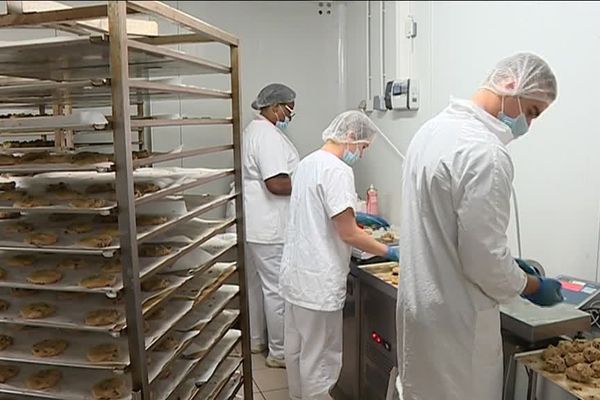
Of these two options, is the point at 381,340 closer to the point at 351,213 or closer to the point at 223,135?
the point at 351,213

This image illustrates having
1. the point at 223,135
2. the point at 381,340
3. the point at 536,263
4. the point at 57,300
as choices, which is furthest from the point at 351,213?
the point at 223,135

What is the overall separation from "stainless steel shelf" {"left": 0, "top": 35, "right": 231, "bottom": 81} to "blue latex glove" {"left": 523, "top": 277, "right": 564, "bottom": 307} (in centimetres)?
116

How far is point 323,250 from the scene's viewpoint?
2268mm

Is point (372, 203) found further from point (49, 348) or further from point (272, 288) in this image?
point (49, 348)

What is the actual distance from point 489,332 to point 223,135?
8.11ft

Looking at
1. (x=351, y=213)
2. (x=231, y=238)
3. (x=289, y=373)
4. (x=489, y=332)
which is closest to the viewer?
(x=489, y=332)

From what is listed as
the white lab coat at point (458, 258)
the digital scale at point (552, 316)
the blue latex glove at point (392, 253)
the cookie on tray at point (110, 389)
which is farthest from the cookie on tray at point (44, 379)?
the blue latex glove at point (392, 253)

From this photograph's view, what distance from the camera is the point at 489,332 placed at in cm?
154

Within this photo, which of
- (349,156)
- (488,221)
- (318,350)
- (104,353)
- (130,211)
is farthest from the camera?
(349,156)

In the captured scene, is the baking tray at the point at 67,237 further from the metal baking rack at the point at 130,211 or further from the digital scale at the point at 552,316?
the digital scale at the point at 552,316

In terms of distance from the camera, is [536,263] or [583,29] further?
[536,263]

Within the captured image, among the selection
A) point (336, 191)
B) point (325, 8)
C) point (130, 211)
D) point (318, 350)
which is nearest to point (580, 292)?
point (336, 191)

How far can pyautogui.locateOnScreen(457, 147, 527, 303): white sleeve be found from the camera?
57.7 inches

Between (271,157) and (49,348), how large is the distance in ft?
6.29
